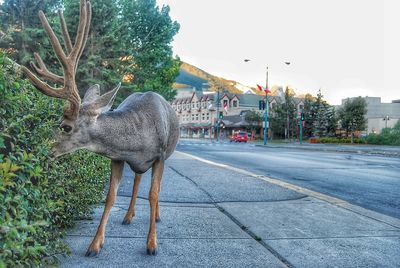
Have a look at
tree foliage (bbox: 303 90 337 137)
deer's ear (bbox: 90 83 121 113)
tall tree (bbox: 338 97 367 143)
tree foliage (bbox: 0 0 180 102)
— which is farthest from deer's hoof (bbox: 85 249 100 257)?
tree foliage (bbox: 303 90 337 137)

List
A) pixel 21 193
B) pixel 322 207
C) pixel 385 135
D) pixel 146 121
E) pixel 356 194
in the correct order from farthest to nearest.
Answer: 1. pixel 385 135
2. pixel 356 194
3. pixel 322 207
4. pixel 146 121
5. pixel 21 193

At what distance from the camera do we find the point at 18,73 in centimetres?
355

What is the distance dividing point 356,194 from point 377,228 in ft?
13.9

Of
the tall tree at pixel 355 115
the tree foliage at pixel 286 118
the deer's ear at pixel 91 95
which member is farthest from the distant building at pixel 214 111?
the deer's ear at pixel 91 95

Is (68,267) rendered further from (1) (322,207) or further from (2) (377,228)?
(1) (322,207)

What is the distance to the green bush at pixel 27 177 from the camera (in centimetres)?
215

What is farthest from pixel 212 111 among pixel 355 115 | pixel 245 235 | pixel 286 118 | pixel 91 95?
pixel 91 95

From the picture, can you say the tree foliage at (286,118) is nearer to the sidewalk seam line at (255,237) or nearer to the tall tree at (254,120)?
the tall tree at (254,120)

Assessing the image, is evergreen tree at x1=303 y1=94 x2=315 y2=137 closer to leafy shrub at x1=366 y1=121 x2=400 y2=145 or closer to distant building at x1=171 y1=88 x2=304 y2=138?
leafy shrub at x1=366 y1=121 x2=400 y2=145

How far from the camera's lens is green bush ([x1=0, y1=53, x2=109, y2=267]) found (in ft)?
7.04

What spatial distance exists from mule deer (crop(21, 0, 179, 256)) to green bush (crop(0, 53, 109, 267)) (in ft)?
0.58

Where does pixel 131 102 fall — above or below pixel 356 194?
above

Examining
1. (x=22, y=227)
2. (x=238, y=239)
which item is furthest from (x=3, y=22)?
(x=22, y=227)

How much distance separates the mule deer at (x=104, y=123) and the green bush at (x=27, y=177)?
18 centimetres
